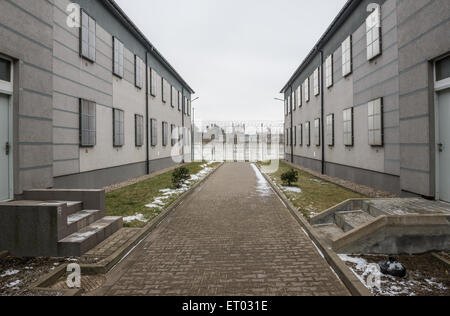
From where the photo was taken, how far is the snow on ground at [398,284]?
3.32 meters

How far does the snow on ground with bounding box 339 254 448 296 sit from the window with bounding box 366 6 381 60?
8818mm

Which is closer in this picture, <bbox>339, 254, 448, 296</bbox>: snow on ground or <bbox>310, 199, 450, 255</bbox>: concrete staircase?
<bbox>339, 254, 448, 296</bbox>: snow on ground

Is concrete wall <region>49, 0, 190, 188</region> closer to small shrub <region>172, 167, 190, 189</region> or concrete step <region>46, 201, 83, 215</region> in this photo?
small shrub <region>172, 167, 190, 189</region>

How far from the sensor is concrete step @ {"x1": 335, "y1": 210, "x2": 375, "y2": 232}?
214 inches

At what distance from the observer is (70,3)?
9336 mm

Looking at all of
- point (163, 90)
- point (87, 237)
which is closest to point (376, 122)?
point (87, 237)

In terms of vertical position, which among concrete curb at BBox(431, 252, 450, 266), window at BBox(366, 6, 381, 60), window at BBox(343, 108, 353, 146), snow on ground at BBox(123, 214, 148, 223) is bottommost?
concrete curb at BBox(431, 252, 450, 266)

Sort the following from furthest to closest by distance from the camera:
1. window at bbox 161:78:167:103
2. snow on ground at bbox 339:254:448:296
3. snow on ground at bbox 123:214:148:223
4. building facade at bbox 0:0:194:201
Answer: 1. window at bbox 161:78:167:103
2. snow on ground at bbox 123:214:148:223
3. building facade at bbox 0:0:194:201
4. snow on ground at bbox 339:254:448:296

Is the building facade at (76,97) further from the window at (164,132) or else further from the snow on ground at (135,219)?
the snow on ground at (135,219)

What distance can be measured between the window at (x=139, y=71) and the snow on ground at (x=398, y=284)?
14.9 meters

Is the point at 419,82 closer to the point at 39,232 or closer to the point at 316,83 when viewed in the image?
the point at 39,232

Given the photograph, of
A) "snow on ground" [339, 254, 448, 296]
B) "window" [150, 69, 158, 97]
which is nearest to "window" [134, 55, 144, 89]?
"window" [150, 69, 158, 97]

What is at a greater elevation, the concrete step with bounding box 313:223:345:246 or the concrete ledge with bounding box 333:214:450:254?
the concrete ledge with bounding box 333:214:450:254
